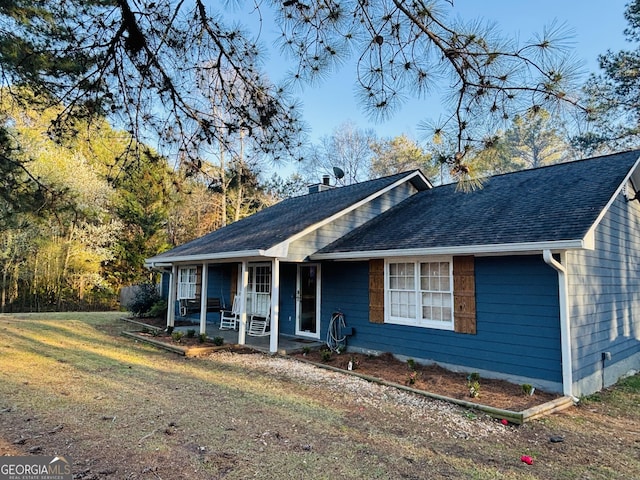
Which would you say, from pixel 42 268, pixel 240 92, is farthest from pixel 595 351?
pixel 42 268

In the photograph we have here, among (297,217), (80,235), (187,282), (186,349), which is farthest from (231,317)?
(80,235)

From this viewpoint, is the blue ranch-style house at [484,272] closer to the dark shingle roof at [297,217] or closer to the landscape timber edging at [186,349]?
the dark shingle roof at [297,217]

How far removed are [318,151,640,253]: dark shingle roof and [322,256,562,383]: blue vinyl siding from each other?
1.65ft

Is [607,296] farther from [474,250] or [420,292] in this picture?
[420,292]

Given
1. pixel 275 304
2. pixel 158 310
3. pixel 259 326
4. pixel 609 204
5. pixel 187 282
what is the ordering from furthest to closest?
pixel 187 282, pixel 158 310, pixel 259 326, pixel 275 304, pixel 609 204

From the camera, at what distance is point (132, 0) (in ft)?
12.4

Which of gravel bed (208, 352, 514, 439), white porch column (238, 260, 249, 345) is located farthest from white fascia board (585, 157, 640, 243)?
white porch column (238, 260, 249, 345)

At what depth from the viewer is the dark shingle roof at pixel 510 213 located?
5887 mm

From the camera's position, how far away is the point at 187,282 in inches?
554

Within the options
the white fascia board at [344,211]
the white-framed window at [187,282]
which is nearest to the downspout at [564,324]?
the white fascia board at [344,211]

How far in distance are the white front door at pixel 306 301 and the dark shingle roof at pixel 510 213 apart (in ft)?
4.28

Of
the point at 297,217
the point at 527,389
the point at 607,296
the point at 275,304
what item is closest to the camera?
the point at 527,389

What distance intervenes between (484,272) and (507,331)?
0.96m

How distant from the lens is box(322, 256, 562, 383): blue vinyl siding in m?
5.63
